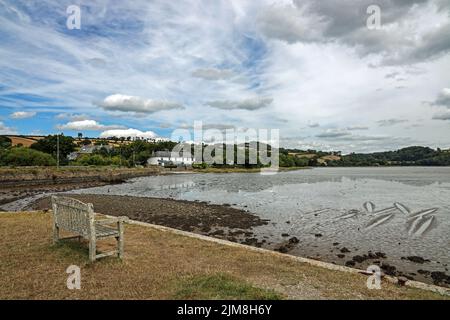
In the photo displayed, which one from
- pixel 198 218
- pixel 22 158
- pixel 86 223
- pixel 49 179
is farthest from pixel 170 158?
pixel 86 223

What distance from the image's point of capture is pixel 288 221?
21.4 meters

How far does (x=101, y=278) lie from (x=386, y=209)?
26.2 m

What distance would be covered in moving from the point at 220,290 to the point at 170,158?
5453 inches

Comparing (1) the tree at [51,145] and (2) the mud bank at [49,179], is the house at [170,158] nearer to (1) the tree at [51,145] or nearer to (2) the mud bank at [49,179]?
(1) the tree at [51,145]

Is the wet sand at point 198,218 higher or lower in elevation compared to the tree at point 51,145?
lower

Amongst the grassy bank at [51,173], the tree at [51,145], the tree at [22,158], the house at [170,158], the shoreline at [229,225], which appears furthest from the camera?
the house at [170,158]

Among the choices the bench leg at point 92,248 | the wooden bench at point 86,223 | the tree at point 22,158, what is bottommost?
the bench leg at point 92,248

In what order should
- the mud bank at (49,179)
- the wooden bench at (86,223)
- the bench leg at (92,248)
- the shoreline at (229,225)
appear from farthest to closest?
the mud bank at (49,179) → the shoreline at (229,225) → the wooden bench at (86,223) → the bench leg at (92,248)

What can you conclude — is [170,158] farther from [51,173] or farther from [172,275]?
[172,275]

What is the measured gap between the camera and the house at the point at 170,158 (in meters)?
134

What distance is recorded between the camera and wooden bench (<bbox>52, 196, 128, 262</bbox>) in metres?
7.90

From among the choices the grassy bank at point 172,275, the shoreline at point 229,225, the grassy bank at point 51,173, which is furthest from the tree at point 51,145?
the grassy bank at point 172,275

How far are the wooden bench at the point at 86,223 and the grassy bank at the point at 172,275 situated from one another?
389 mm
